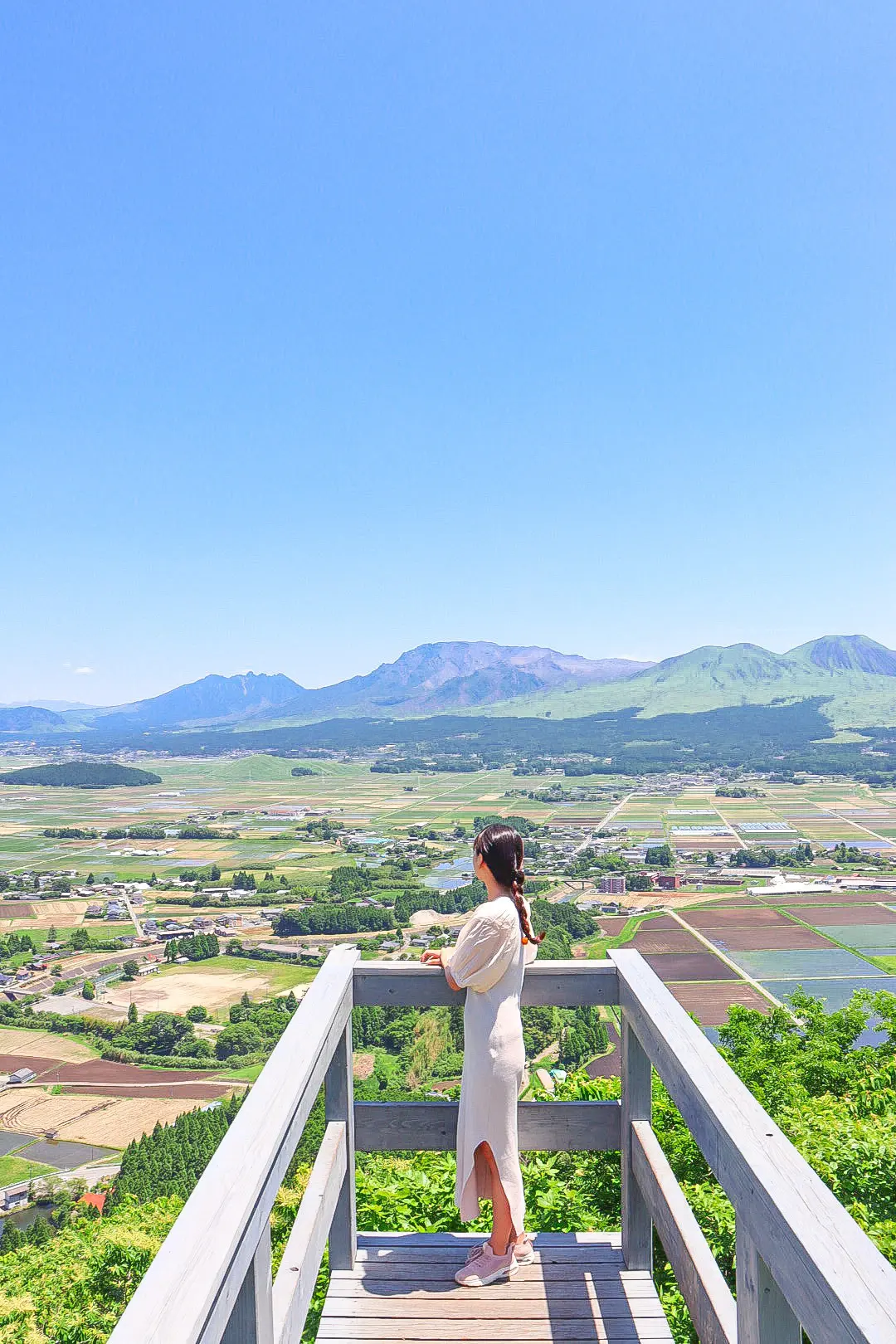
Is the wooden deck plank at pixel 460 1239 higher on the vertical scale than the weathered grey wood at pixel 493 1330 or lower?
lower

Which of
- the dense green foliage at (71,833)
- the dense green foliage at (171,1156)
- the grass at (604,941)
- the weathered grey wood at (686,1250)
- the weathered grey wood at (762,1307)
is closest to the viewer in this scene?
the weathered grey wood at (762,1307)

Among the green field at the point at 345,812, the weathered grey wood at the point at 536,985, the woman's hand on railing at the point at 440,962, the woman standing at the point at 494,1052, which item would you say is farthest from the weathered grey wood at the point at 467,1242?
the green field at the point at 345,812

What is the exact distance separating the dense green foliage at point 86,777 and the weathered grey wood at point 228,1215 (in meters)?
154

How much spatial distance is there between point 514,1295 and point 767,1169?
1.74m

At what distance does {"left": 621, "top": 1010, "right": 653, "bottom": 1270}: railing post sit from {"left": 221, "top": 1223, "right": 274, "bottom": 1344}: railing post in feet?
5.10

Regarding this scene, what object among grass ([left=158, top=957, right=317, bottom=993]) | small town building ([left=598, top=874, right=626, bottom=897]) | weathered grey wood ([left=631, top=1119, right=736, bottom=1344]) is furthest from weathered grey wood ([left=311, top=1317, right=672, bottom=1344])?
small town building ([left=598, top=874, right=626, bottom=897])

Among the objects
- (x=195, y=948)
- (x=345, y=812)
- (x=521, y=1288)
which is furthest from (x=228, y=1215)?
(x=345, y=812)

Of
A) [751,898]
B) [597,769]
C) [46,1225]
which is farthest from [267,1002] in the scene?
[597,769]

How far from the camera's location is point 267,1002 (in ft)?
133

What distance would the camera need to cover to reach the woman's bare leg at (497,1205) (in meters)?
2.79

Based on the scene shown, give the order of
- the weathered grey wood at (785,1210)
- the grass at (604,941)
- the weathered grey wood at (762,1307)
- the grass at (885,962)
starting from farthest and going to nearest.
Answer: the grass at (604,941) < the grass at (885,962) < the weathered grey wood at (762,1307) < the weathered grey wood at (785,1210)

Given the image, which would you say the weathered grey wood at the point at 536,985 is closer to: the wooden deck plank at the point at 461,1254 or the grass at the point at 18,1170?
the wooden deck plank at the point at 461,1254

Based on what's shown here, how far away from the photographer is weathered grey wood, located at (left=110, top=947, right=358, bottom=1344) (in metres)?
1.14

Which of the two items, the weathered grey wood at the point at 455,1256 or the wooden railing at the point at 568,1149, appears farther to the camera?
the weathered grey wood at the point at 455,1256
